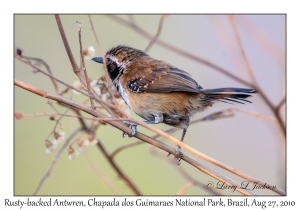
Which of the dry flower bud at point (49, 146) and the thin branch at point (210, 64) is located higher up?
the thin branch at point (210, 64)

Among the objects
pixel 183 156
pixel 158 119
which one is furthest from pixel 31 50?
pixel 183 156

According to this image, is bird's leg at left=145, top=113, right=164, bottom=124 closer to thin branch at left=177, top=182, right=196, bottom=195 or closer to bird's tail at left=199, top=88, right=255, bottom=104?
bird's tail at left=199, top=88, right=255, bottom=104

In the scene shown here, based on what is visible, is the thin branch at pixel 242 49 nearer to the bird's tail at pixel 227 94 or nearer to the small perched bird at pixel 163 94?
the bird's tail at pixel 227 94

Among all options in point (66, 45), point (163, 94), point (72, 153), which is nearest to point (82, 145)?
point (72, 153)

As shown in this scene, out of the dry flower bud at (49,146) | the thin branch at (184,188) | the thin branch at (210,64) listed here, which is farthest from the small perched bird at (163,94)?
the dry flower bud at (49,146)

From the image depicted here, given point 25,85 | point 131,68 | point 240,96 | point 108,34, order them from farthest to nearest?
1. point 108,34
2. point 131,68
3. point 240,96
4. point 25,85

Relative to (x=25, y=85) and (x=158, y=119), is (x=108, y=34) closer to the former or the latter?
(x=158, y=119)

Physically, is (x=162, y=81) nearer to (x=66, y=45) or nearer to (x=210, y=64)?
(x=210, y=64)
